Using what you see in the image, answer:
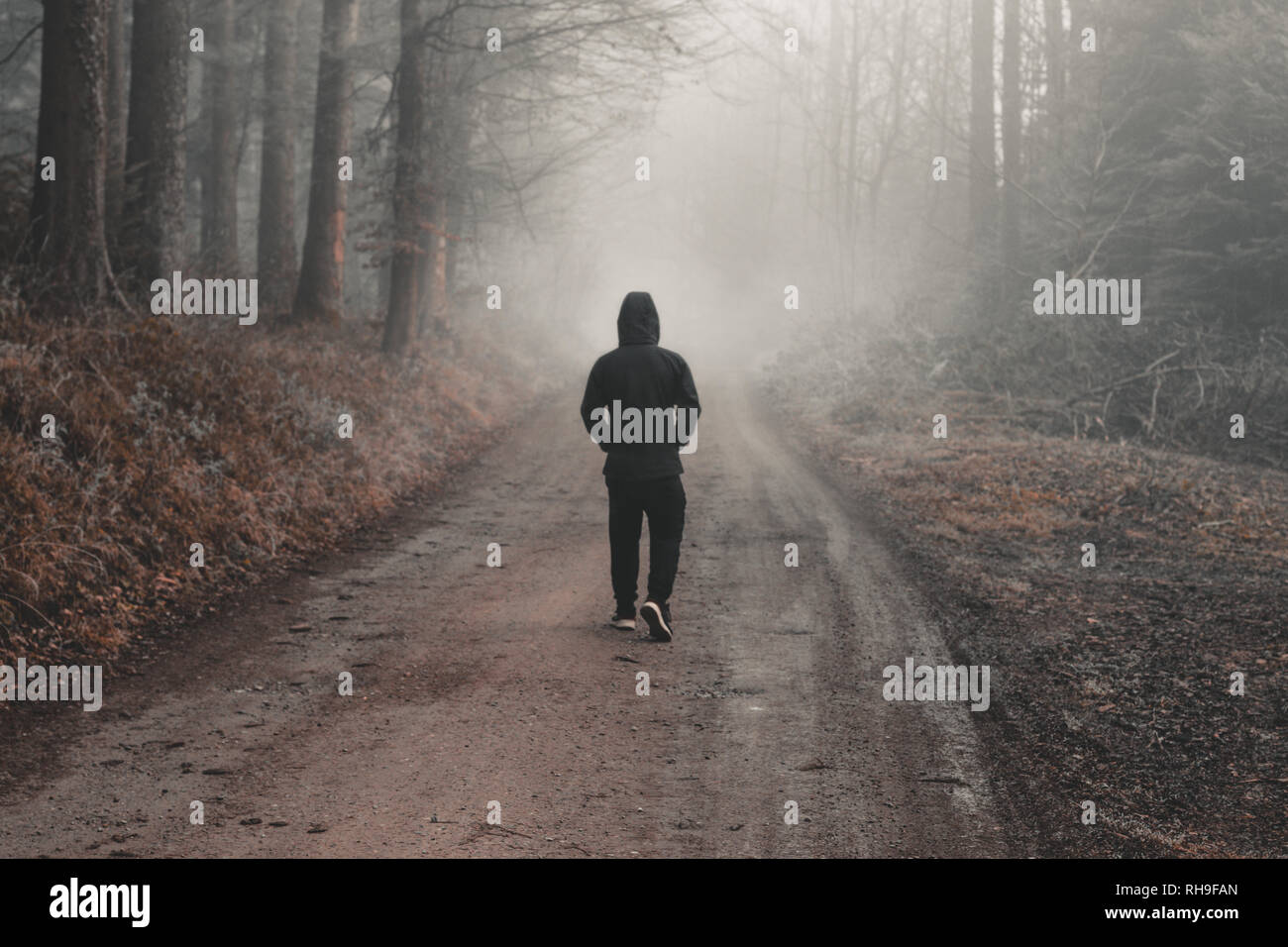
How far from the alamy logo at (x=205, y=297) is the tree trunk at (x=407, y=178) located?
7.29 ft

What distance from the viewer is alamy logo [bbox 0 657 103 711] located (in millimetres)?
5609

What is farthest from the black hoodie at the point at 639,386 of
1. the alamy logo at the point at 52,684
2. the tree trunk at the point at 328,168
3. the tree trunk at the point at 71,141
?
the tree trunk at the point at 328,168

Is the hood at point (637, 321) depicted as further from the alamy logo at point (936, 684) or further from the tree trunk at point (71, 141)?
the tree trunk at point (71, 141)

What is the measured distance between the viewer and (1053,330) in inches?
771

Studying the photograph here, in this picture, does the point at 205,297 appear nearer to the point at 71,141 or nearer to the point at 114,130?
the point at 114,130

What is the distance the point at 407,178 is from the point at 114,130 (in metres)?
4.17

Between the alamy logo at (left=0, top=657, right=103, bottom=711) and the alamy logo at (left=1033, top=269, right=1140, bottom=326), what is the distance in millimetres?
18384

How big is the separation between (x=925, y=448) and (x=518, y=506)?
21.9ft

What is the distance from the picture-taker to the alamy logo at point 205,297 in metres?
12.4

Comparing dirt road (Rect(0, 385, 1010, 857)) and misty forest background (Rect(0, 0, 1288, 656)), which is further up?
misty forest background (Rect(0, 0, 1288, 656))

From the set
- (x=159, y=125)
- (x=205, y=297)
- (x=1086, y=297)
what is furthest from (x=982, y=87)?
(x=205, y=297)

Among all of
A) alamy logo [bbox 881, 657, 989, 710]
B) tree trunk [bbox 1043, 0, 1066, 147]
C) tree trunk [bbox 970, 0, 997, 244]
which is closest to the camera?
alamy logo [bbox 881, 657, 989, 710]
